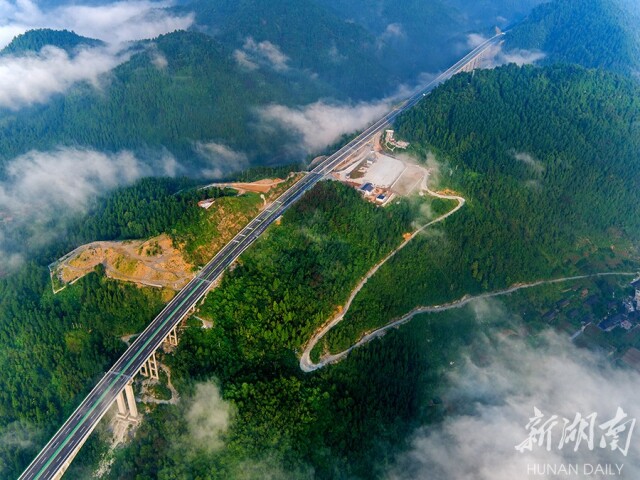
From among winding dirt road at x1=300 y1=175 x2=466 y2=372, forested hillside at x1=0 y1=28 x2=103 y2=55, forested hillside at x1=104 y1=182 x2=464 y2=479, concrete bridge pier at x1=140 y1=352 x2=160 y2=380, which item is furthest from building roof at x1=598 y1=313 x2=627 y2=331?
forested hillside at x1=0 y1=28 x2=103 y2=55

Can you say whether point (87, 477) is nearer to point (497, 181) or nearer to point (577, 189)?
point (497, 181)

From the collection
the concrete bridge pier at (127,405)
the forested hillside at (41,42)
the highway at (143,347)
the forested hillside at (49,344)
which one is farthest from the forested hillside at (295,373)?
the forested hillside at (41,42)

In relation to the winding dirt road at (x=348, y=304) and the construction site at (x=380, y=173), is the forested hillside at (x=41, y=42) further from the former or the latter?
the winding dirt road at (x=348, y=304)

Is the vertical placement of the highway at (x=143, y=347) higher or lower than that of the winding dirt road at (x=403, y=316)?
higher

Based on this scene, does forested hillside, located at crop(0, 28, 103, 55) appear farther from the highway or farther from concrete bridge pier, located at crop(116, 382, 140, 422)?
concrete bridge pier, located at crop(116, 382, 140, 422)

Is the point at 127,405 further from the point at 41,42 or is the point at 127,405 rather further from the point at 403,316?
the point at 41,42
